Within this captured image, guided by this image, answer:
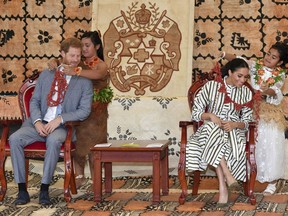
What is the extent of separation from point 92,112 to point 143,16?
5.40 ft

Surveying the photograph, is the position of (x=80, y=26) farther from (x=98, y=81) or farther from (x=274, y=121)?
(x=274, y=121)

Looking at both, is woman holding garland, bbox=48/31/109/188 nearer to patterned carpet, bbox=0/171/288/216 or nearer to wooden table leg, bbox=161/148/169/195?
patterned carpet, bbox=0/171/288/216

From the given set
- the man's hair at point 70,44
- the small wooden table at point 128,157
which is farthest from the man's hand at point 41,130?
the man's hair at point 70,44

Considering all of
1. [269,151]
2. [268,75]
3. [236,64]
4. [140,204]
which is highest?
[236,64]

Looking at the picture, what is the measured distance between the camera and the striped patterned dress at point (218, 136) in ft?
18.9

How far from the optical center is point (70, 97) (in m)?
6.04

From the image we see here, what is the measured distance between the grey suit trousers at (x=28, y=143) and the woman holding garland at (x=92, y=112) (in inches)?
16.7

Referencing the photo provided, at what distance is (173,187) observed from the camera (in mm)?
6527

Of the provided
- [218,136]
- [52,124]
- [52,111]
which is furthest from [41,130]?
[218,136]

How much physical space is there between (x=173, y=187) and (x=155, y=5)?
2.11 m

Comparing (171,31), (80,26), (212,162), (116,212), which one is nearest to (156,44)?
(171,31)

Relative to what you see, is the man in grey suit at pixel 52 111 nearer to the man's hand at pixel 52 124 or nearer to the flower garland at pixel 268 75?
the man's hand at pixel 52 124

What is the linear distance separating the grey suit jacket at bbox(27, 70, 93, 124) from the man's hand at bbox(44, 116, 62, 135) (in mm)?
112

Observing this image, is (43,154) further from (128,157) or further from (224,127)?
(224,127)
